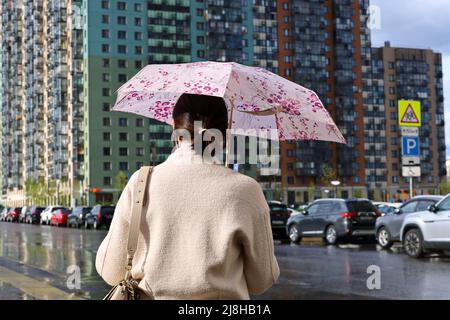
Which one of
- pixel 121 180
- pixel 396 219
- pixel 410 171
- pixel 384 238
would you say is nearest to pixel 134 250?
pixel 396 219

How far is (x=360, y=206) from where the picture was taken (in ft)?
77.6

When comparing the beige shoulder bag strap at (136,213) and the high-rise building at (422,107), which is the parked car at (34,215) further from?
the high-rise building at (422,107)

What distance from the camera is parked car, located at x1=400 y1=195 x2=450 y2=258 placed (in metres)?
16.0

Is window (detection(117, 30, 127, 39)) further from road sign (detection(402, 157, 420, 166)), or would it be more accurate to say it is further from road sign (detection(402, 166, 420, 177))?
road sign (detection(402, 166, 420, 177))

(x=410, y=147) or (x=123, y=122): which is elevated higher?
(x=123, y=122)

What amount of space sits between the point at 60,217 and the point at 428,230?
4290cm

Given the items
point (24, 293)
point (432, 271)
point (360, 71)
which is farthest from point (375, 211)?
point (360, 71)

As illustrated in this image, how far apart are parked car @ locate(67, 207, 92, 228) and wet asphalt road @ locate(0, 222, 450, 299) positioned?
2950 centimetres

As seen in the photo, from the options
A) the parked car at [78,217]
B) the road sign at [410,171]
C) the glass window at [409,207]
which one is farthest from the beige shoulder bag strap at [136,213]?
the parked car at [78,217]

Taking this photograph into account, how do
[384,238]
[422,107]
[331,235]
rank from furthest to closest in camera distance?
[422,107] → [331,235] → [384,238]

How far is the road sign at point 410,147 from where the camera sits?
840 inches

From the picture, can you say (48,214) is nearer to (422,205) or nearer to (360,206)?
(360,206)

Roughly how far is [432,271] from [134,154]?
96320 millimetres

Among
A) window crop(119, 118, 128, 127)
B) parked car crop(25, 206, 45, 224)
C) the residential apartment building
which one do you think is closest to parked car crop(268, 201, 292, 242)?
parked car crop(25, 206, 45, 224)
